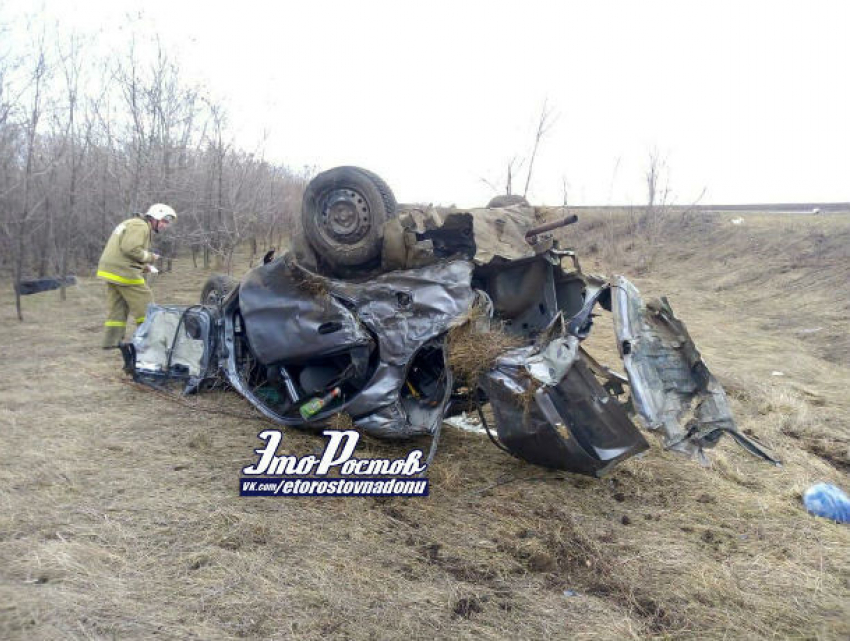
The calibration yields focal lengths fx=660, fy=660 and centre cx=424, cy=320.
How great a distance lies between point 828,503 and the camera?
4012 millimetres

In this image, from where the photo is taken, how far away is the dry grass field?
9.07ft

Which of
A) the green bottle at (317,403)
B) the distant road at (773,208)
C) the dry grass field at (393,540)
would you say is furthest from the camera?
the distant road at (773,208)

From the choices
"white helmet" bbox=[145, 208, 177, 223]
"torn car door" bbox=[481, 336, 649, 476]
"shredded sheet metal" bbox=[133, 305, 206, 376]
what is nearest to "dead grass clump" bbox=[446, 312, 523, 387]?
"torn car door" bbox=[481, 336, 649, 476]

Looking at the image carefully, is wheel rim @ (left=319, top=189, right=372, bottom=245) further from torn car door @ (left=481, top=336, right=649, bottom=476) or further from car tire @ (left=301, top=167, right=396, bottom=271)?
torn car door @ (left=481, top=336, right=649, bottom=476)

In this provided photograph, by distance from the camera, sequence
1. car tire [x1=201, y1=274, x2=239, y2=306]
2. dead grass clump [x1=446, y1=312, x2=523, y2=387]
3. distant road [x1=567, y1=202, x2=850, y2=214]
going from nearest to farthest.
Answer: dead grass clump [x1=446, y1=312, x2=523, y2=387] → car tire [x1=201, y1=274, x2=239, y2=306] → distant road [x1=567, y1=202, x2=850, y2=214]

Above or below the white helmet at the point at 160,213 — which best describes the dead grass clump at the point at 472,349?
below

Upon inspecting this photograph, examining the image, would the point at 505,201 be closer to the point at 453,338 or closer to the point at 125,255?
the point at 453,338

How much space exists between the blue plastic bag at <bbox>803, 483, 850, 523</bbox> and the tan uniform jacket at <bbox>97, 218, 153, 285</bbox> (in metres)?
6.69

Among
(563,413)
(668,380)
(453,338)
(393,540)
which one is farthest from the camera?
(453,338)

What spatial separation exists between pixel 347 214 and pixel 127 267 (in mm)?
4012

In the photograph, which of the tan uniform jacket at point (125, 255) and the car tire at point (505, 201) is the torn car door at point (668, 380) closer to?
the car tire at point (505, 201)

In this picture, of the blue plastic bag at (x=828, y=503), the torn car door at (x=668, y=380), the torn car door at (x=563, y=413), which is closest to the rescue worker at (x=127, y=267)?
the torn car door at (x=563, y=413)

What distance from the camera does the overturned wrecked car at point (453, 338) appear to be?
12.0 feet

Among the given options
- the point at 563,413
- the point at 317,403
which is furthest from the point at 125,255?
the point at 563,413
